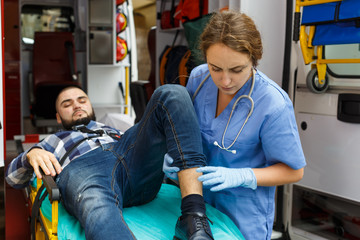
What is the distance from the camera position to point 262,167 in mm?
2004

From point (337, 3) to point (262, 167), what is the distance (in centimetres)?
103

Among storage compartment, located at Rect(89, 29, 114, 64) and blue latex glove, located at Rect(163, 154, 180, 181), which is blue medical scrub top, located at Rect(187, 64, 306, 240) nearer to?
blue latex glove, located at Rect(163, 154, 180, 181)

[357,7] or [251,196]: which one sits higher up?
[357,7]

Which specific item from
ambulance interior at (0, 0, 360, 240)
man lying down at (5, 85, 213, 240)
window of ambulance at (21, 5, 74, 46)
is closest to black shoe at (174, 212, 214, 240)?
man lying down at (5, 85, 213, 240)

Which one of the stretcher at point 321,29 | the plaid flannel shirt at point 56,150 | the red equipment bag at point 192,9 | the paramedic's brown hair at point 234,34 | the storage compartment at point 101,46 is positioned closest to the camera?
the paramedic's brown hair at point 234,34

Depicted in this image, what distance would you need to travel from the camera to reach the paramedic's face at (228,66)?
177cm

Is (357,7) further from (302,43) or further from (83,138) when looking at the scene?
(83,138)

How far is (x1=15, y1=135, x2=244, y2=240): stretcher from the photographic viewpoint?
1858 mm

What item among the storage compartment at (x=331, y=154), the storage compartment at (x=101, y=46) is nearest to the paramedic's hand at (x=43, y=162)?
the storage compartment at (x=331, y=154)

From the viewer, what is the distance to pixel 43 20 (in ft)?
22.2

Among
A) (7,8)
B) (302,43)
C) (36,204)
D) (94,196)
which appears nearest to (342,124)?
(302,43)

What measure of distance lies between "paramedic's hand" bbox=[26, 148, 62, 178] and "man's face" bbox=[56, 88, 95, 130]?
598 millimetres

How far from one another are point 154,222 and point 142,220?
7 cm

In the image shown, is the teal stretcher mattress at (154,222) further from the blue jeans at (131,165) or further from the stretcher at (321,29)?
the stretcher at (321,29)
